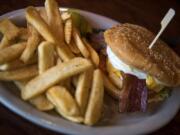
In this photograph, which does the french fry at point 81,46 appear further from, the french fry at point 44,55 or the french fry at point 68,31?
the french fry at point 44,55

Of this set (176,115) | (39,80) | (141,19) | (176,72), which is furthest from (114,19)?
(39,80)

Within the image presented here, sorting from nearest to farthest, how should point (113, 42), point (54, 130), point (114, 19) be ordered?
point (54, 130) → point (113, 42) → point (114, 19)

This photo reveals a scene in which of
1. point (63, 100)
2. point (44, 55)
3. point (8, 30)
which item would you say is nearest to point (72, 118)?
point (63, 100)

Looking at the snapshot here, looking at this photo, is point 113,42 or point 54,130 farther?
point 113,42

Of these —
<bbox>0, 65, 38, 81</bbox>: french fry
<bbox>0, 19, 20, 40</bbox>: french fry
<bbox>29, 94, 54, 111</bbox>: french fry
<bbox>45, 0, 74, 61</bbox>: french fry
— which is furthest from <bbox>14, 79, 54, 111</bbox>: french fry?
<bbox>0, 19, 20, 40</bbox>: french fry

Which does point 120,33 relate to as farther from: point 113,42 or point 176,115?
point 176,115

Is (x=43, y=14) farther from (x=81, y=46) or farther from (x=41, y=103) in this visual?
(x=41, y=103)

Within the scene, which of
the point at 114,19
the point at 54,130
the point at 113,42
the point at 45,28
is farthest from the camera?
the point at 114,19

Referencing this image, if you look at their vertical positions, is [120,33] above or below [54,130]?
above

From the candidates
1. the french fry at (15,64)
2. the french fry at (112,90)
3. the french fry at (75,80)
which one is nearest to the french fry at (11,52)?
the french fry at (15,64)
